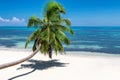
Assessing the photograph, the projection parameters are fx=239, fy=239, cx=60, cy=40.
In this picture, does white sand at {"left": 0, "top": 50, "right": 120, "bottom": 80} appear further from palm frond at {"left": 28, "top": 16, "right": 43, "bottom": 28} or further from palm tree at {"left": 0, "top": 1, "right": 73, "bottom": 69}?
palm frond at {"left": 28, "top": 16, "right": 43, "bottom": 28}

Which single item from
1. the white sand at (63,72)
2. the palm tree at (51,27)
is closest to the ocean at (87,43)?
the palm tree at (51,27)

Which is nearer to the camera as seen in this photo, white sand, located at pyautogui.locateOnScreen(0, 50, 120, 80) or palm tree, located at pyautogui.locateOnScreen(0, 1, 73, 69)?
white sand, located at pyautogui.locateOnScreen(0, 50, 120, 80)

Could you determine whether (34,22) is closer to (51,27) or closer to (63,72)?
(51,27)

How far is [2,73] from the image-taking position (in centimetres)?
1573

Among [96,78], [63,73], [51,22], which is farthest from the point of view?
[51,22]

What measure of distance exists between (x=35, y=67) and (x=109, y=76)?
5580 millimetres

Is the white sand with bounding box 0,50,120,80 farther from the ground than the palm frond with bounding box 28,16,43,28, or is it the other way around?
the palm frond with bounding box 28,16,43,28

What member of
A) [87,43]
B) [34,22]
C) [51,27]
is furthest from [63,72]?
[87,43]

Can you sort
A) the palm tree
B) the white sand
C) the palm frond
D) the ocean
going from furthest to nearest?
the ocean → the palm frond → the palm tree → the white sand

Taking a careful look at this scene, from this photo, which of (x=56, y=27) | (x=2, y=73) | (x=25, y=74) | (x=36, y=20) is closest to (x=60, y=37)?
(x=56, y=27)

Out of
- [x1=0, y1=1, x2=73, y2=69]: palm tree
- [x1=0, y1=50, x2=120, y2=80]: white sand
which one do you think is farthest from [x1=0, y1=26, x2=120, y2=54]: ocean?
[x1=0, y1=50, x2=120, y2=80]: white sand

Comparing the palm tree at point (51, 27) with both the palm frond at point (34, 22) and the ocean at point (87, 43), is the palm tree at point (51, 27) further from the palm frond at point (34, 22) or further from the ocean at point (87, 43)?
the ocean at point (87, 43)

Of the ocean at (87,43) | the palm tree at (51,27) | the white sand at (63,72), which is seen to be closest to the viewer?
the white sand at (63,72)

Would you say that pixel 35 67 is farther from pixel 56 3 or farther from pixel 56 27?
pixel 56 3
